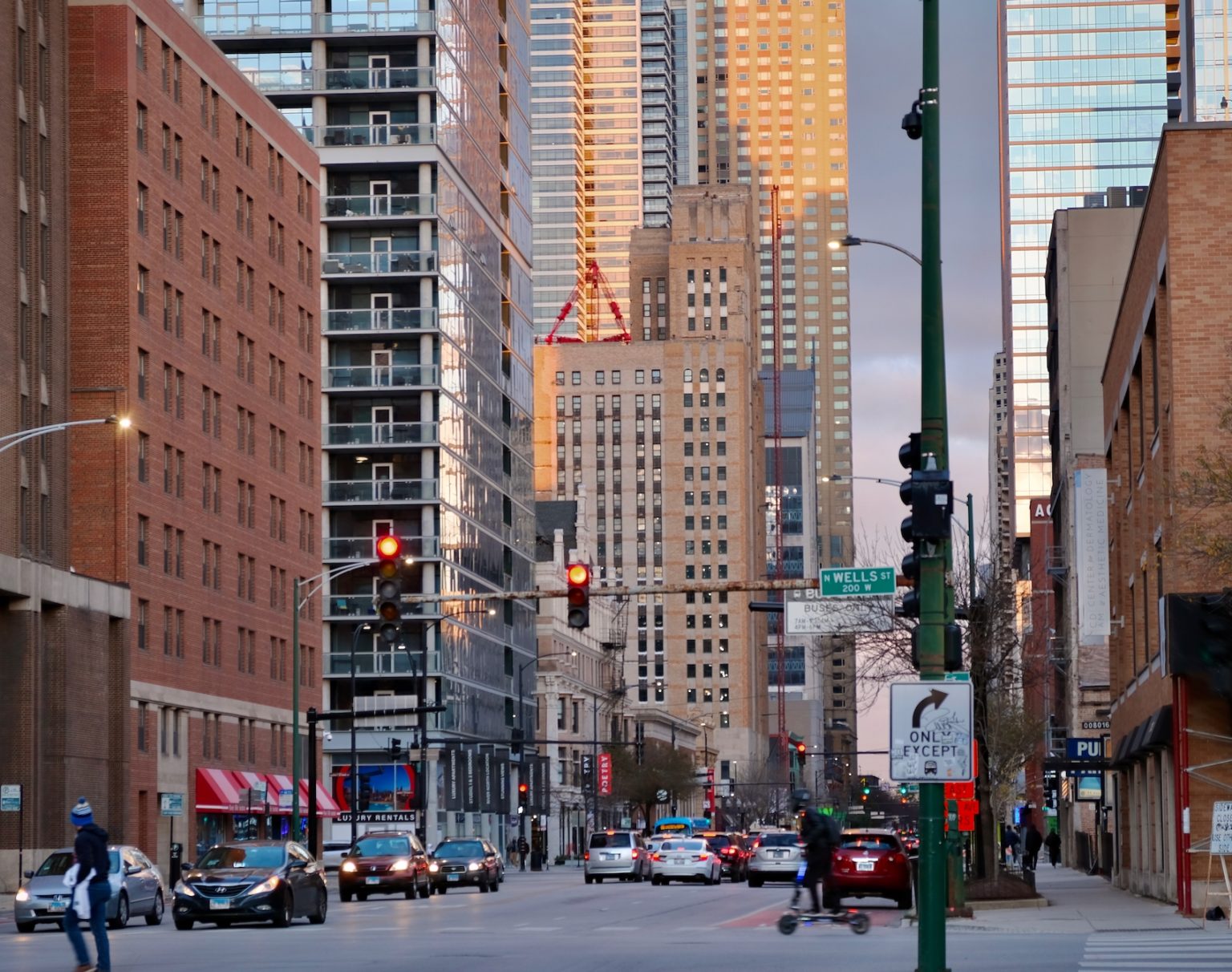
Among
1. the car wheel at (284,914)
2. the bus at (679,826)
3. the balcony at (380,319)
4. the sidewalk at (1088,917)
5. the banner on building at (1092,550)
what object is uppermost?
the balcony at (380,319)

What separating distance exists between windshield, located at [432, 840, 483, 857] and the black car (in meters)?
21.5

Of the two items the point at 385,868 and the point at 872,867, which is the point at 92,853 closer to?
the point at 872,867

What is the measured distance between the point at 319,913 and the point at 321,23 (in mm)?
75802

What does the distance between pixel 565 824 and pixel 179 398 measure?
6945cm

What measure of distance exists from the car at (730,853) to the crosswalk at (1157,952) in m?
39.3

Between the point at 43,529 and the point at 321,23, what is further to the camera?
the point at 321,23

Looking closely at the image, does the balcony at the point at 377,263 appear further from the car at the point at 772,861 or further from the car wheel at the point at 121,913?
the car wheel at the point at 121,913

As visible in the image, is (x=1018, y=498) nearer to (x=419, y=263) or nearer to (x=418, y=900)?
(x=419, y=263)

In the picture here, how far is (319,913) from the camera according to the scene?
37.0m

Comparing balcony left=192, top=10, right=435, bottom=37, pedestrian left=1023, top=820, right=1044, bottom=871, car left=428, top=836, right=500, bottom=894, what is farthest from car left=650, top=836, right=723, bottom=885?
balcony left=192, top=10, right=435, bottom=37

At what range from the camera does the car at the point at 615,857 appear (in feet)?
Answer: 214

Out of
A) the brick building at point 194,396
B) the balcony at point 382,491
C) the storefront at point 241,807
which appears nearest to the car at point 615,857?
the storefront at point 241,807

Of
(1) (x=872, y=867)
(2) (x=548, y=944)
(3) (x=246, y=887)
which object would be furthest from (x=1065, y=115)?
(2) (x=548, y=944)

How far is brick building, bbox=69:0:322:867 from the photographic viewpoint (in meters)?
70.9
